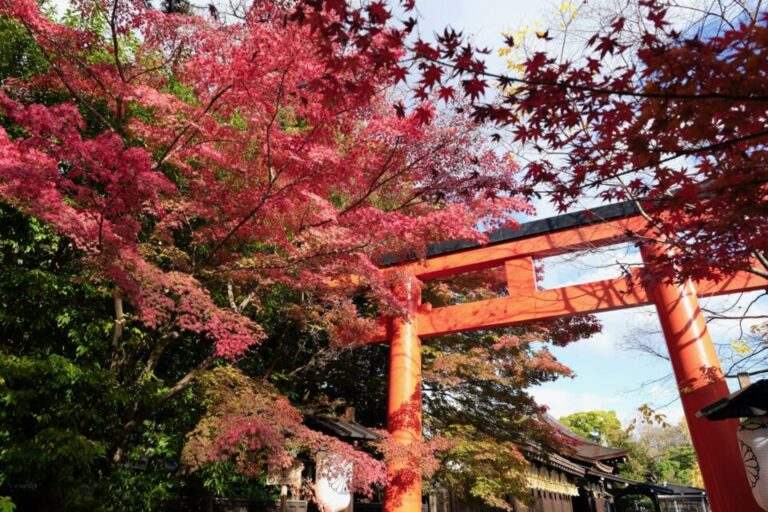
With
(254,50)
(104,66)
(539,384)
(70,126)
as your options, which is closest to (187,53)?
(104,66)

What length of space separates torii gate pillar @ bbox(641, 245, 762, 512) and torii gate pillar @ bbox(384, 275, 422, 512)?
4.01 metres

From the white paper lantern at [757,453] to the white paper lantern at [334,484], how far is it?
13.5 ft

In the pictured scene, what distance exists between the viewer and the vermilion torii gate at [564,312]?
620 centimetres

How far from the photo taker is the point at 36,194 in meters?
4.46

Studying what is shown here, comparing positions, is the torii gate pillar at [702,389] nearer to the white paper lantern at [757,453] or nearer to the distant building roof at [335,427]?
the white paper lantern at [757,453]

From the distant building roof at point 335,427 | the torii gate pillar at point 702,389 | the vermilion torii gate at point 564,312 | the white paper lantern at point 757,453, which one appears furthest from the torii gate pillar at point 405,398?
Result: the white paper lantern at point 757,453

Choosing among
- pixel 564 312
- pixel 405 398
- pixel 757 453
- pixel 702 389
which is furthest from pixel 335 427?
pixel 702 389

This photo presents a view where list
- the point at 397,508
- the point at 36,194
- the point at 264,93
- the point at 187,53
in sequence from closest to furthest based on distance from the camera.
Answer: the point at 36,194, the point at 264,93, the point at 187,53, the point at 397,508

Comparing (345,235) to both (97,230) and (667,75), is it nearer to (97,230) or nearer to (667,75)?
(97,230)

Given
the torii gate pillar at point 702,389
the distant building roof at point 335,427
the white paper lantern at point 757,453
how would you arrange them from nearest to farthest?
the white paper lantern at point 757,453 → the torii gate pillar at point 702,389 → the distant building roof at point 335,427

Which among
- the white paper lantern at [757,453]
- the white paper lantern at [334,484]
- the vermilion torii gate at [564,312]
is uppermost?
the vermilion torii gate at [564,312]

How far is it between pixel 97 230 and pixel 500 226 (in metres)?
6.27

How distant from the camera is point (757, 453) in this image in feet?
15.2

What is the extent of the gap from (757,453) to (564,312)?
3.33 m
